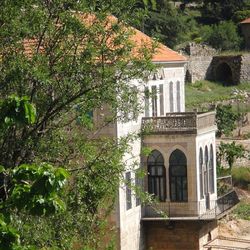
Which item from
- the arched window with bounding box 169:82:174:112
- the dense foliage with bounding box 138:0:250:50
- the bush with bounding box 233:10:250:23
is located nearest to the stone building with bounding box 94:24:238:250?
the arched window with bounding box 169:82:174:112

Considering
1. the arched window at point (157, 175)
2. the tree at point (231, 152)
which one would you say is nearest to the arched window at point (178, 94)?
the arched window at point (157, 175)

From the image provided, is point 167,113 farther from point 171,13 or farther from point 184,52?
point 171,13

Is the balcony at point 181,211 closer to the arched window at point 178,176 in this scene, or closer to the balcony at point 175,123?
the arched window at point 178,176

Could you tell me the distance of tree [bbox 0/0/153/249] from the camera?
61.5 ft

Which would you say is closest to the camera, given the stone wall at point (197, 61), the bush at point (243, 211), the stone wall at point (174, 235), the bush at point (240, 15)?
the stone wall at point (174, 235)

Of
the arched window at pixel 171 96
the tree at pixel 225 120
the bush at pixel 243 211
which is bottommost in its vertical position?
the bush at pixel 243 211

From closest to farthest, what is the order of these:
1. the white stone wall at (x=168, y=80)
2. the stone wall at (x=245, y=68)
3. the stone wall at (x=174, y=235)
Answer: the stone wall at (x=174, y=235) < the white stone wall at (x=168, y=80) < the stone wall at (x=245, y=68)

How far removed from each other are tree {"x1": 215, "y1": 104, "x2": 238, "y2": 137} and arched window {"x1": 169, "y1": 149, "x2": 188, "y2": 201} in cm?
1915

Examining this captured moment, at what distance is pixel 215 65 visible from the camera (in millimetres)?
68938

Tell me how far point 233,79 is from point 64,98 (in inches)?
1997

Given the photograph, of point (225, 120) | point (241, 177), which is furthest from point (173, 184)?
point (225, 120)

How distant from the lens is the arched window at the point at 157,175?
105 ft

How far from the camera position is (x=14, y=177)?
1171 cm

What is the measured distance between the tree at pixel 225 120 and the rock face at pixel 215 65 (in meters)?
13.2
